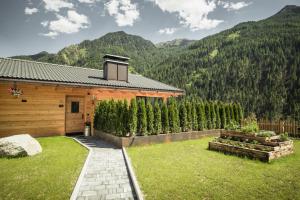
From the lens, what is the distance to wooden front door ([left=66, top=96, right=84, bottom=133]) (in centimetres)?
Result: 1424

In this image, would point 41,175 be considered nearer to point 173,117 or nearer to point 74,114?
point 173,117

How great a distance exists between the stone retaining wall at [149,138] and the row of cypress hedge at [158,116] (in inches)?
14.2

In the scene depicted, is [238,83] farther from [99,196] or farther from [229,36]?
[99,196]

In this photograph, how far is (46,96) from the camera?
13.2 meters

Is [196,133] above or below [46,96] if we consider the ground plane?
below

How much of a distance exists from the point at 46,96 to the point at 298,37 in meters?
117

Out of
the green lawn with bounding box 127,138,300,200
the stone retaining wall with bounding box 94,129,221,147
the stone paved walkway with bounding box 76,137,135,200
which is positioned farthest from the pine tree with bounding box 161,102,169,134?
the stone paved walkway with bounding box 76,137,135,200

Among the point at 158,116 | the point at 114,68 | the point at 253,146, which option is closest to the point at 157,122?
the point at 158,116

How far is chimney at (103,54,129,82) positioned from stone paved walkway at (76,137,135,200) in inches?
414

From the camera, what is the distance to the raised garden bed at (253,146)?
7.85m

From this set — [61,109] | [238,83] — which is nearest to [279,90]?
[238,83]

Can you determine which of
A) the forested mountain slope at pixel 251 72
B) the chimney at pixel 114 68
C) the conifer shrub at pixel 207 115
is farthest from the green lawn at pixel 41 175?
the forested mountain slope at pixel 251 72

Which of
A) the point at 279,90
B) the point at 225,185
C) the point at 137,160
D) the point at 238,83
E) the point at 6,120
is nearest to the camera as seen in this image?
the point at 225,185

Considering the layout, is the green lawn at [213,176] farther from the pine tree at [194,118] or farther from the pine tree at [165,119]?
the pine tree at [194,118]
